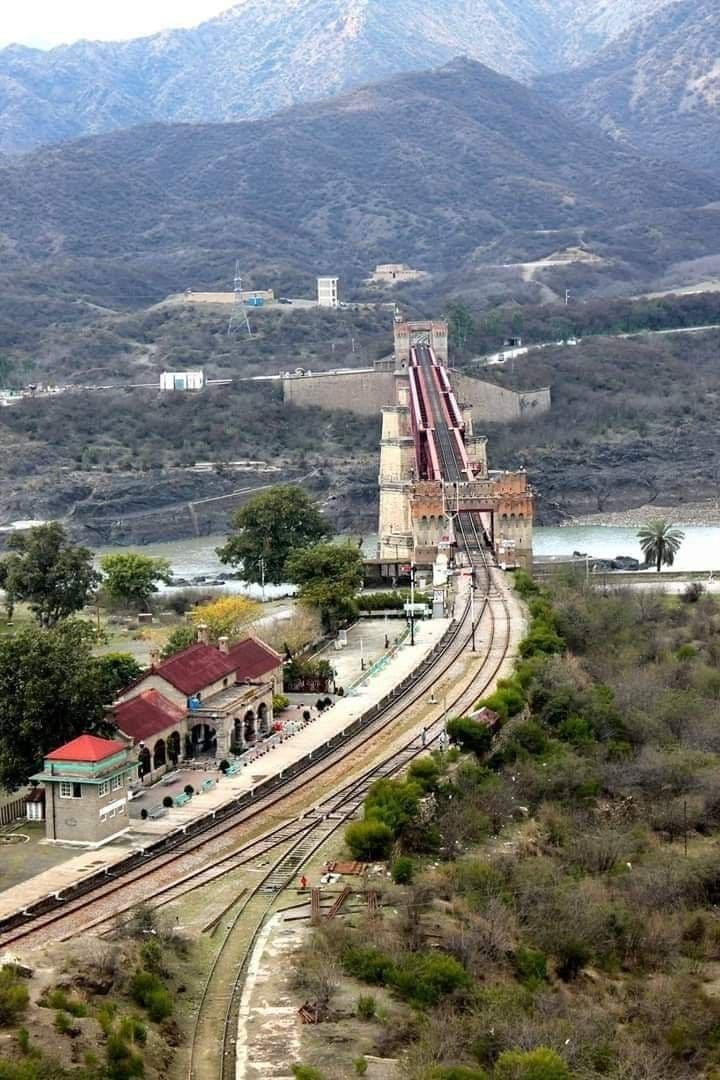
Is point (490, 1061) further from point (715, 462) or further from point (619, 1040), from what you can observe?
point (715, 462)

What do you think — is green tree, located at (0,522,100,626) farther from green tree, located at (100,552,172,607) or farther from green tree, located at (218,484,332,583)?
green tree, located at (218,484,332,583)

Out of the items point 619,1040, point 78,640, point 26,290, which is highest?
point 26,290

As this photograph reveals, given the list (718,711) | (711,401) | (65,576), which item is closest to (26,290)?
Result: (711,401)

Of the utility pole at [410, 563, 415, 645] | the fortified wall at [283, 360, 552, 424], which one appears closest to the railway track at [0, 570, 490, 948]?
the utility pole at [410, 563, 415, 645]

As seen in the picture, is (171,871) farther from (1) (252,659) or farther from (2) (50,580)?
(2) (50,580)

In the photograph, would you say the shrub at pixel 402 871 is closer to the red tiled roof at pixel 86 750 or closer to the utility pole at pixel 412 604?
the red tiled roof at pixel 86 750

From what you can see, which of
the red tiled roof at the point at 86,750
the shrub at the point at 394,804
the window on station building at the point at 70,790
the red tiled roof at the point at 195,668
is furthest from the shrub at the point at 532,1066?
the red tiled roof at the point at 195,668

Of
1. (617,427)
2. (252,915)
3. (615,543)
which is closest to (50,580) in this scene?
(252,915)
